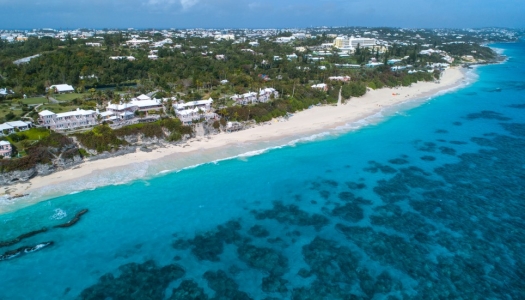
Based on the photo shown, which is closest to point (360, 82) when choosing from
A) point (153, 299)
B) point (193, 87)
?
point (193, 87)

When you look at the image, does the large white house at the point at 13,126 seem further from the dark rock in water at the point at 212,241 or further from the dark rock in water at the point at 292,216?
the dark rock in water at the point at 292,216

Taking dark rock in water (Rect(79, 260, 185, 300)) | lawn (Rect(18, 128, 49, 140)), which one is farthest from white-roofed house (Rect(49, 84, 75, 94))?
dark rock in water (Rect(79, 260, 185, 300))

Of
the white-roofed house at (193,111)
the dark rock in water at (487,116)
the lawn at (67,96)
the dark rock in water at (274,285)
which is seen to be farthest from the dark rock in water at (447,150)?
the lawn at (67,96)

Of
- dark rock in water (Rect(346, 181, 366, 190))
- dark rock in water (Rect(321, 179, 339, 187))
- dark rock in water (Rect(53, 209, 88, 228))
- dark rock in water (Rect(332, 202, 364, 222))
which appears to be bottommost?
dark rock in water (Rect(332, 202, 364, 222))

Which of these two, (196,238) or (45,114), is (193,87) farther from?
(196,238)

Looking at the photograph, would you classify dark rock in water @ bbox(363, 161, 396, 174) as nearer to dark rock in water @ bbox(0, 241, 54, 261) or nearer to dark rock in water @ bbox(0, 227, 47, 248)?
dark rock in water @ bbox(0, 241, 54, 261)
